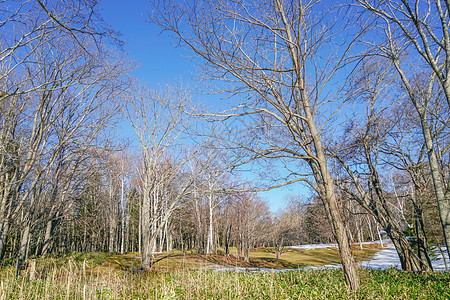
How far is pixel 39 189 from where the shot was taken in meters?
9.32

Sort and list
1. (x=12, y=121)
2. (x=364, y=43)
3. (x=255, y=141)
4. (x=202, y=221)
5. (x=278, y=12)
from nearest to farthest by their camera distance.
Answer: (x=278, y=12), (x=255, y=141), (x=364, y=43), (x=12, y=121), (x=202, y=221)

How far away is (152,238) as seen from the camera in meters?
9.52

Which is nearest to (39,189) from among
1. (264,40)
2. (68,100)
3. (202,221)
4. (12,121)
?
(12,121)

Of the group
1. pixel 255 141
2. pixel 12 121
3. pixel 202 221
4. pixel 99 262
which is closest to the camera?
pixel 255 141

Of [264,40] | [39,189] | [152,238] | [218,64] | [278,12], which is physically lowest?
[152,238]

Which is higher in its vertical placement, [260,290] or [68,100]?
[68,100]

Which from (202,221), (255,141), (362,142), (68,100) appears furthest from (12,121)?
(202,221)

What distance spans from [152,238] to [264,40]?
25.6ft

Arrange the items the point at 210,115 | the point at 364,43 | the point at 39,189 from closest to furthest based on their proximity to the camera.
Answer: the point at 210,115, the point at 364,43, the point at 39,189

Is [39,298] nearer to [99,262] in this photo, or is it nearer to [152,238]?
[152,238]

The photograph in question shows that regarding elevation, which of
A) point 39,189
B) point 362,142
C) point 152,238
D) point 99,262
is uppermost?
point 362,142

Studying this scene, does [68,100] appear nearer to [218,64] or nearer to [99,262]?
[218,64]

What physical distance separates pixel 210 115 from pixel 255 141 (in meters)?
1.26

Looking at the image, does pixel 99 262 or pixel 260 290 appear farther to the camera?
pixel 99 262
